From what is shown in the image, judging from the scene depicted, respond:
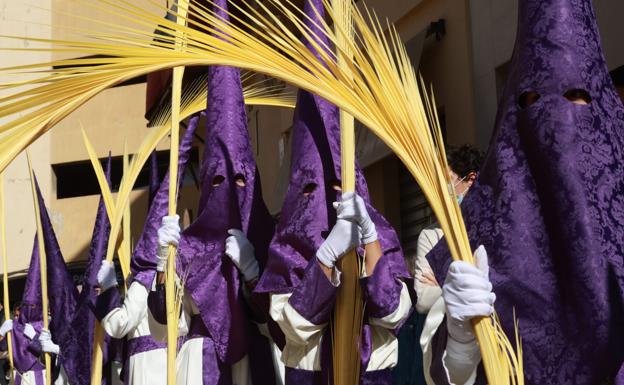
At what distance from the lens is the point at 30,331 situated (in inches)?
373

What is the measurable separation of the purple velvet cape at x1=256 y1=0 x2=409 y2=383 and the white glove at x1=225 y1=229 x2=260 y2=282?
0.55 m

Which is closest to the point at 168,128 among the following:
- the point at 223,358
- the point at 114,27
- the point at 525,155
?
the point at 223,358

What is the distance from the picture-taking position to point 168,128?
6047mm

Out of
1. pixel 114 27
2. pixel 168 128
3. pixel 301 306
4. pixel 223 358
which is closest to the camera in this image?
pixel 114 27

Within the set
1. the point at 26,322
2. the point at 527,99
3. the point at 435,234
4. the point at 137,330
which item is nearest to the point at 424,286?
the point at 435,234

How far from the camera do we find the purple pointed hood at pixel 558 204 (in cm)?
268

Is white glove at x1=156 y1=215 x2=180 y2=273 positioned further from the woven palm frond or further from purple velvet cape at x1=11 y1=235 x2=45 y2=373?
purple velvet cape at x1=11 y1=235 x2=45 y2=373

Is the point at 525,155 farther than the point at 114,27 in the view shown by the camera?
No

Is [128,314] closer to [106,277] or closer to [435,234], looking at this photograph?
[106,277]

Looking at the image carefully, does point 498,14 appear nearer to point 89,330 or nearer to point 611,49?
point 611,49

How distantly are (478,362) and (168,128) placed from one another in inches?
136

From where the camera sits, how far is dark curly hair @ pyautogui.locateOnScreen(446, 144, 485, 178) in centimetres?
438

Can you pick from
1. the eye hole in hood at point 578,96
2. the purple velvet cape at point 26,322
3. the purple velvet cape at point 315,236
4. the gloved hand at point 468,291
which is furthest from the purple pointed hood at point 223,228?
the purple velvet cape at point 26,322

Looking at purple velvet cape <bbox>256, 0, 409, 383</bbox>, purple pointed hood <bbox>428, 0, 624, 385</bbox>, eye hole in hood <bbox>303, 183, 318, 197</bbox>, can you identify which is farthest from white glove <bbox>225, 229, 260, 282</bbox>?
purple pointed hood <bbox>428, 0, 624, 385</bbox>
